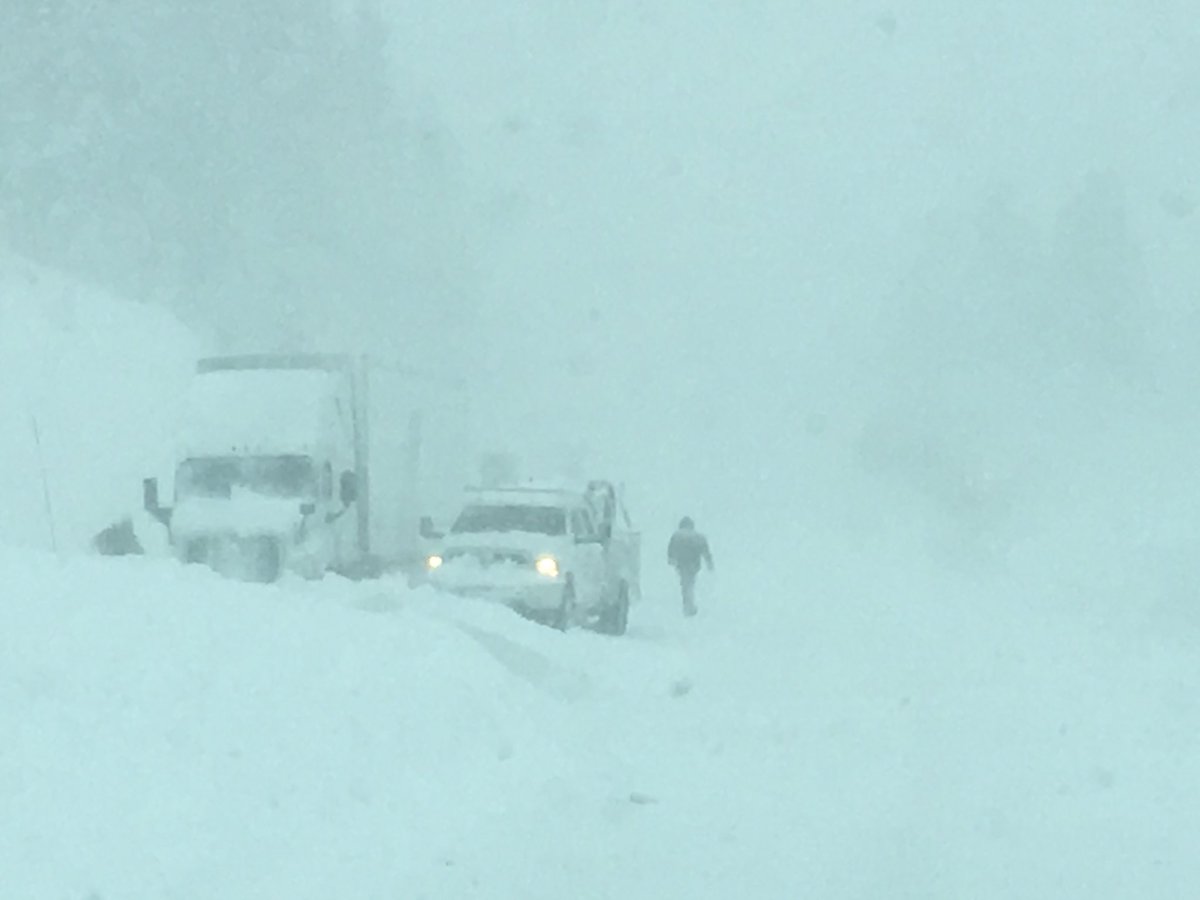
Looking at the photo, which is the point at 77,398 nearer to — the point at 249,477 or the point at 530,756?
the point at 249,477

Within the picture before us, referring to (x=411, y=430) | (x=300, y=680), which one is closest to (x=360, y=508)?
(x=411, y=430)

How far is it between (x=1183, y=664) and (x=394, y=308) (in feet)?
134

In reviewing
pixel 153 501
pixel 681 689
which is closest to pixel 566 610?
pixel 681 689

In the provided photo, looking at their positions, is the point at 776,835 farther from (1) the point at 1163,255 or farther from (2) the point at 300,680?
(1) the point at 1163,255

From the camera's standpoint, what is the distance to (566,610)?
78.4 ft

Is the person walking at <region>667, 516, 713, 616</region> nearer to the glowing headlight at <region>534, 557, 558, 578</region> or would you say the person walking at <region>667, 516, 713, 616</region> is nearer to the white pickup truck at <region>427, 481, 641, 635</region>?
the white pickup truck at <region>427, 481, 641, 635</region>

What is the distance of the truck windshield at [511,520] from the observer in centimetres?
2478

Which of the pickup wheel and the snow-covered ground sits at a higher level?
the snow-covered ground

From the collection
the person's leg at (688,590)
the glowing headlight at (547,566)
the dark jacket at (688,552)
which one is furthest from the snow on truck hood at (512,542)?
the person's leg at (688,590)

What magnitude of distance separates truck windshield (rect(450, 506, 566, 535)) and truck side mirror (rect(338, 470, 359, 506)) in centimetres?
164

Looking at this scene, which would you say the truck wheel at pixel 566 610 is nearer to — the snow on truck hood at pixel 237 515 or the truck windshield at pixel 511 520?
the truck windshield at pixel 511 520

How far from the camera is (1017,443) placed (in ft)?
281

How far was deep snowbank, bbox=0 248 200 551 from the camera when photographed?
114 feet

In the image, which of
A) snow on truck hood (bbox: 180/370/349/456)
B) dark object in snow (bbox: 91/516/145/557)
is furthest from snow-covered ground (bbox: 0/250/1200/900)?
snow on truck hood (bbox: 180/370/349/456)
